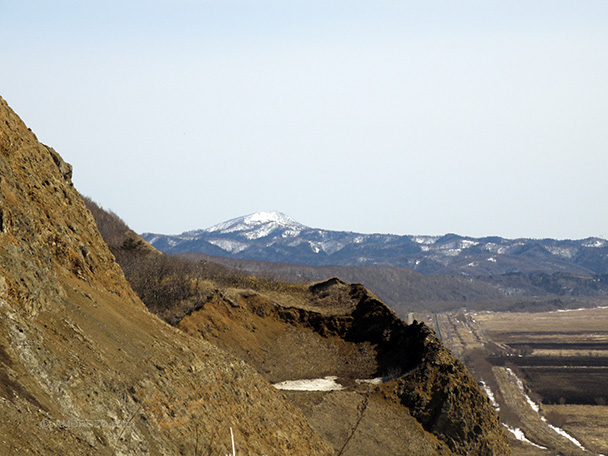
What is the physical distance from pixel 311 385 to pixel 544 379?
84807 mm

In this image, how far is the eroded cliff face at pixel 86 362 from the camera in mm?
14234

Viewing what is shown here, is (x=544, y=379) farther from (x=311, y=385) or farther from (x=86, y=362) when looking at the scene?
(x=86, y=362)

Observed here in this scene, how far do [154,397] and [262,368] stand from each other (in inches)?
1059

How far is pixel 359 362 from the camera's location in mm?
48781

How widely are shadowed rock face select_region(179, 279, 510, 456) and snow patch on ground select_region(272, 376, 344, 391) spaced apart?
0.81 meters

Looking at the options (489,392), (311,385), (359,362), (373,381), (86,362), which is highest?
(86,362)

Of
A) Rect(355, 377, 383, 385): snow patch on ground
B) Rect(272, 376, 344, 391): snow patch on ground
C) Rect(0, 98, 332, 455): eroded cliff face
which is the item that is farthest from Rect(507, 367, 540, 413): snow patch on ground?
Rect(0, 98, 332, 455): eroded cliff face

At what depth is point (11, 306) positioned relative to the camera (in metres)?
16.3

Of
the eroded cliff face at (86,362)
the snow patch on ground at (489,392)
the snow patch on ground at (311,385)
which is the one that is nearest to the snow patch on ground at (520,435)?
the snow patch on ground at (489,392)

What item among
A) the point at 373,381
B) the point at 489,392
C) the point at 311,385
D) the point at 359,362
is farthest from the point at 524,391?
the point at 311,385

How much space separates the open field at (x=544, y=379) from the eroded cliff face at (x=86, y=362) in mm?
50679

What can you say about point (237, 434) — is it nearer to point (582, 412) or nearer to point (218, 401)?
point (218, 401)

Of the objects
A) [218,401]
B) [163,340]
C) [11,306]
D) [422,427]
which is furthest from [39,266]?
[422,427]

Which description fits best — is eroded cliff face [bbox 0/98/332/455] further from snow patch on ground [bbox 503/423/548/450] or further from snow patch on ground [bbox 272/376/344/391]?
snow patch on ground [bbox 503/423/548/450]
